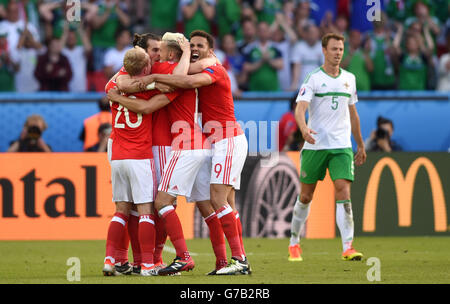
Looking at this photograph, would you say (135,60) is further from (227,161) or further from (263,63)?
(263,63)

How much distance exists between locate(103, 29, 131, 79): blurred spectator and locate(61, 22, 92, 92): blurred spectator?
407 mm

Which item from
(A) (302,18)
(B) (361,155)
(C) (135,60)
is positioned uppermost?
(A) (302,18)

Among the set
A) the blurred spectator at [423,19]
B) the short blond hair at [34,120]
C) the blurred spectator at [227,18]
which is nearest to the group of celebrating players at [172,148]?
the short blond hair at [34,120]

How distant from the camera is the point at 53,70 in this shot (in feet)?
53.2

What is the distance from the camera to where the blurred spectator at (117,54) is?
1611 cm

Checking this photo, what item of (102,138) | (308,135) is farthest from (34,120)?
(308,135)

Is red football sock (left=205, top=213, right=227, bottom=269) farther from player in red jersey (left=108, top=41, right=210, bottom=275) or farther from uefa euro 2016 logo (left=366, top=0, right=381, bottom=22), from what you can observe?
uefa euro 2016 logo (left=366, top=0, right=381, bottom=22)

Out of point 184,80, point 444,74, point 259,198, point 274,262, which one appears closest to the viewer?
point 184,80

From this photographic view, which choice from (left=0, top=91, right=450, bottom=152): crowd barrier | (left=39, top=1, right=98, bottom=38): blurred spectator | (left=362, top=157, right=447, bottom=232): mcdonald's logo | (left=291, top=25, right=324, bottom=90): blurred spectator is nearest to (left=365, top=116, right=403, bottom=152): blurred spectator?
(left=0, top=91, right=450, bottom=152): crowd barrier

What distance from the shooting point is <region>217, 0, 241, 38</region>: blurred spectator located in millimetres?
17375

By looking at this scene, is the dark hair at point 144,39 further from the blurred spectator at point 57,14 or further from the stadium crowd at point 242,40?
the blurred spectator at point 57,14

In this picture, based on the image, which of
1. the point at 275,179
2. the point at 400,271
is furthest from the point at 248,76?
the point at 400,271

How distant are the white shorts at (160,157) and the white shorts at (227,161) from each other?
42 centimetres

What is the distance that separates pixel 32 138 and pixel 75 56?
6.84 feet
